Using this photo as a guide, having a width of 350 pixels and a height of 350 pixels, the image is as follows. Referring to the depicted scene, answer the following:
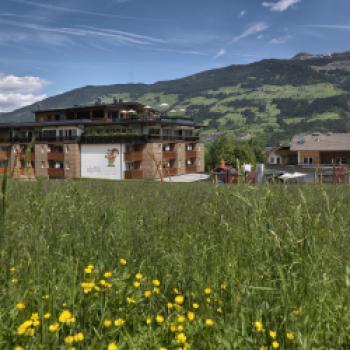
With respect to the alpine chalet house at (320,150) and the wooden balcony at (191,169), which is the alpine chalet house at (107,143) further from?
the alpine chalet house at (320,150)

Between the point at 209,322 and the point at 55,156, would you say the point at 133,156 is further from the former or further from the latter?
the point at 209,322

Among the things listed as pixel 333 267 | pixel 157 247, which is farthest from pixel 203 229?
pixel 333 267

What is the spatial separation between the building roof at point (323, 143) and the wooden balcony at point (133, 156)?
137 ft

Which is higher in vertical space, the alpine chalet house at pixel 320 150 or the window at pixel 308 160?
the alpine chalet house at pixel 320 150

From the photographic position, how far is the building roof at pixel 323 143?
76.8 metres

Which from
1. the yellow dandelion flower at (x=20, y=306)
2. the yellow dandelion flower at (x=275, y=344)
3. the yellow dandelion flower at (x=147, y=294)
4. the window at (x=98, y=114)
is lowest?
the yellow dandelion flower at (x=275, y=344)

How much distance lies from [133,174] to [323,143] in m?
45.4

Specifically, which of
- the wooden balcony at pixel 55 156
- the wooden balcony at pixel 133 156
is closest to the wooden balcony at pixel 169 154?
the wooden balcony at pixel 133 156

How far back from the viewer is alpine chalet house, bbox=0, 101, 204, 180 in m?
53.8

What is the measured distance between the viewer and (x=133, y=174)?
53.8 m

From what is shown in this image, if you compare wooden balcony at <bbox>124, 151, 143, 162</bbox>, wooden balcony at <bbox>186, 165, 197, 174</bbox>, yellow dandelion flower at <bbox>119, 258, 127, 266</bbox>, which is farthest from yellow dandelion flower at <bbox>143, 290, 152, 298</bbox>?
wooden balcony at <bbox>186, 165, 197, 174</bbox>

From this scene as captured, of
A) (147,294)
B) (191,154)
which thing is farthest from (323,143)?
(147,294)

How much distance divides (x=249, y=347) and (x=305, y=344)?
46 cm

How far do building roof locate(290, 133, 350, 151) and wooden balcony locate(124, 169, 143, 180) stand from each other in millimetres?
42358
